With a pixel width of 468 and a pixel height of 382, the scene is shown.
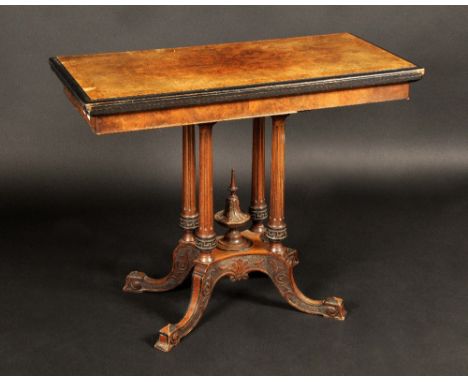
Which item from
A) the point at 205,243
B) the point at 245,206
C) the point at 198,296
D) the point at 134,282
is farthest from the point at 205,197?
the point at 245,206

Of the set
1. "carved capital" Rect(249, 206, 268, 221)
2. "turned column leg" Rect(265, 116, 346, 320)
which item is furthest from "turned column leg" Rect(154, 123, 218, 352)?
"carved capital" Rect(249, 206, 268, 221)

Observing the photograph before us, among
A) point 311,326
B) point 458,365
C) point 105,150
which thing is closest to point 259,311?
point 311,326

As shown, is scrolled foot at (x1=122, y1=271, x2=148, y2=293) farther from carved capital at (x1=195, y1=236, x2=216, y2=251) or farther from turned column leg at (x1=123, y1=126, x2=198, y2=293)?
carved capital at (x1=195, y1=236, x2=216, y2=251)

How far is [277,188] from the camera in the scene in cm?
510

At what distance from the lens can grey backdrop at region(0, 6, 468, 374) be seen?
16.5ft

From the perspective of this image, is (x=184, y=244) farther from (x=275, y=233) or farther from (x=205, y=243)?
(x=275, y=233)

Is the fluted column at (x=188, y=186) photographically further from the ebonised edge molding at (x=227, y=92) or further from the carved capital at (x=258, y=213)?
the ebonised edge molding at (x=227, y=92)

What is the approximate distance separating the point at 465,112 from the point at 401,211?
84 centimetres

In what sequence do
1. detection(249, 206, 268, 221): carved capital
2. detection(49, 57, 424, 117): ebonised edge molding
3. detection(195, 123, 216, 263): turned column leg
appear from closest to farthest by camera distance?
1. detection(49, 57, 424, 117): ebonised edge molding
2. detection(195, 123, 216, 263): turned column leg
3. detection(249, 206, 268, 221): carved capital

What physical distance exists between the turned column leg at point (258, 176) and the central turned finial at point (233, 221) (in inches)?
4.7

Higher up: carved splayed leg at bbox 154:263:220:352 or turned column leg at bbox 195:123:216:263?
turned column leg at bbox 195:123:216:263

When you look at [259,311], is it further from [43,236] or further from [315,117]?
[315,117]

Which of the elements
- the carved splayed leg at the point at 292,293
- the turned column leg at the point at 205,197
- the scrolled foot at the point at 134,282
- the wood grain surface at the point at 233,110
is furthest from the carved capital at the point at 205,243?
the wood grain surface at the point at 233,110

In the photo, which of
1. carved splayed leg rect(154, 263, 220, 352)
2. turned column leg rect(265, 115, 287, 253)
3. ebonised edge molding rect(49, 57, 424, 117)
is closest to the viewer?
ebonised edge molding rect(49, 57, 424, 117)
